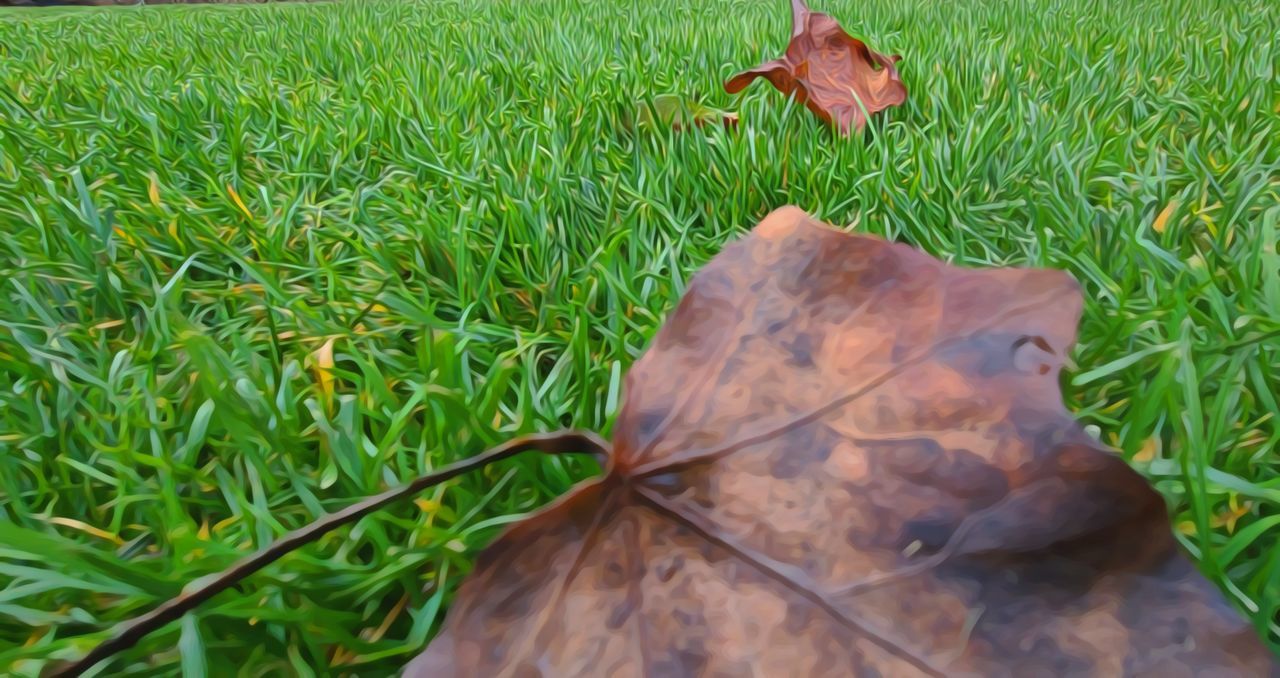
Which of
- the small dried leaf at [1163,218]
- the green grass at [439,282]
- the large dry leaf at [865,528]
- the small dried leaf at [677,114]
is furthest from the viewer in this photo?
the small dried leaf at [677,114]

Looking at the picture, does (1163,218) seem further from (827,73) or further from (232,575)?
(232,575)

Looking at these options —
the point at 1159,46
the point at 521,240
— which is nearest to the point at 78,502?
the point at 521,240

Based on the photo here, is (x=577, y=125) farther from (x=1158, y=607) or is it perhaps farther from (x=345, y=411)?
(x=1158, y=607)

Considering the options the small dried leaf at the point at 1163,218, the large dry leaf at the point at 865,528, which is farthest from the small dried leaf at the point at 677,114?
the large dry leaf at the point at 865,528

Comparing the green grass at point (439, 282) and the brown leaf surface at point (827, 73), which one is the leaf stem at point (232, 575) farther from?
the brown leaf surface at point (827, 73)

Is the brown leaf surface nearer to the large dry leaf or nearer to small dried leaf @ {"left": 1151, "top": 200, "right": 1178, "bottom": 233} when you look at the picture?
small dried leaf @ {"left": 1151, "top": 200, "right": 1178, "bottom": 233}
